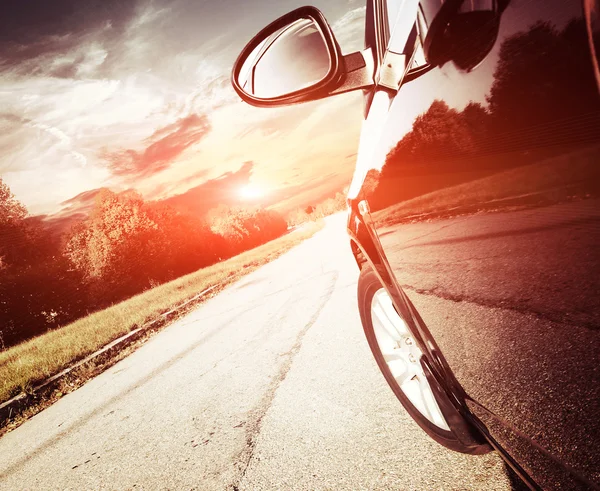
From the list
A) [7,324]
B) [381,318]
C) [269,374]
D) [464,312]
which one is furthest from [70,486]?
[7,324]

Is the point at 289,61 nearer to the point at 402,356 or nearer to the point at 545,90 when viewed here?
the point at 545,90

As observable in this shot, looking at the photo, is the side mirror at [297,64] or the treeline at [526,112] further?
the side mirror at [297,64]

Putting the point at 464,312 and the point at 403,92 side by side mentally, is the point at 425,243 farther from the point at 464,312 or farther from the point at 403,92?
the point at 403,92

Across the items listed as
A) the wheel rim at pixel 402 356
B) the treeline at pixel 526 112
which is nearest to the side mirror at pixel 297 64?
the treeline at pixel 526 112

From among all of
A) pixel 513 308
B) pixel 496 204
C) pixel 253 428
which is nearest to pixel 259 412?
pixel 253 428

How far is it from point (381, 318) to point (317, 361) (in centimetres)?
157

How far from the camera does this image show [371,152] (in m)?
1.49

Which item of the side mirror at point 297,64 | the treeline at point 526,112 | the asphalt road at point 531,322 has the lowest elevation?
the asphalt road at point 531,322

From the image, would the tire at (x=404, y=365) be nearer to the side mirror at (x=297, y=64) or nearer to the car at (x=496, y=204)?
the car at (x=496, y=204)

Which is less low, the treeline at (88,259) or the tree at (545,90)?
the treeline at (88,259)

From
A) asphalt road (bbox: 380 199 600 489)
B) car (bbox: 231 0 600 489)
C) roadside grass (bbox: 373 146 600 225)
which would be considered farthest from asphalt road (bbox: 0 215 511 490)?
roadside grass (bbox: 373 146 600 225)

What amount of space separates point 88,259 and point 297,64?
1206 inches

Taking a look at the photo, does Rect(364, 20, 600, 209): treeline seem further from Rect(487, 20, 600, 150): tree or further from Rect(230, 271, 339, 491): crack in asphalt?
Rect(230, 271, 339, 491): crack in asphalt

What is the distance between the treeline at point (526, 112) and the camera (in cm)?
55
